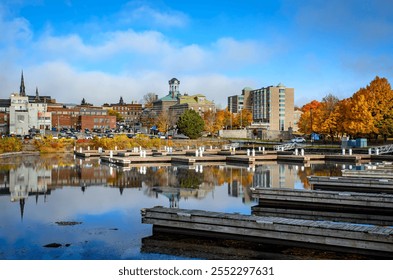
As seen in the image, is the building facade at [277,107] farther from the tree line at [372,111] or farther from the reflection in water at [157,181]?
the reflection in water at [157,181]

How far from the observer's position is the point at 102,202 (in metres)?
18.0

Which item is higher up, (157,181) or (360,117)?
(360,117)

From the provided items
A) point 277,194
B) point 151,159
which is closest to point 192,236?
point 277,194

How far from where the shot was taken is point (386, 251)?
33.9 feet

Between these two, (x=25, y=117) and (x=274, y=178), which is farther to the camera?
(x=25, y=117)

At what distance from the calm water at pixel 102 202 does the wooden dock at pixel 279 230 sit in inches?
31.3

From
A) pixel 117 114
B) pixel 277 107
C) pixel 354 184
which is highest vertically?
pixel 277 107

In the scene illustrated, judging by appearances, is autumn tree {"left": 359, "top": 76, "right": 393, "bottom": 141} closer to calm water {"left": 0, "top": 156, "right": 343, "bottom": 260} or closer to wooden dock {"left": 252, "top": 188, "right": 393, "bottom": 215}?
calm water {"left": 0, "top": 156, "right": 343, "bottom": 260}

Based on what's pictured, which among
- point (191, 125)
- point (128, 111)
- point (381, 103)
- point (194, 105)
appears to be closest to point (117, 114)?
point (128, 111)

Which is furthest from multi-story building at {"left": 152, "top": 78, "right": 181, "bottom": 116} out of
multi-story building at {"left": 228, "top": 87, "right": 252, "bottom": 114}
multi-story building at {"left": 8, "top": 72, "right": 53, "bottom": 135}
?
multi-story building at {"left": 8, "top": 72, "right": 53, "bottom": 135}

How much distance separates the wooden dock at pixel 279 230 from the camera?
1054 centimetres

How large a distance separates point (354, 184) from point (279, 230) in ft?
37.0

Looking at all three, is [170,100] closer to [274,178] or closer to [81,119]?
[81,119]

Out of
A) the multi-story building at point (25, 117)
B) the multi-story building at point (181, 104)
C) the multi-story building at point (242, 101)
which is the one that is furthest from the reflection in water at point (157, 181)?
the multi-story building at point (242, 101)
